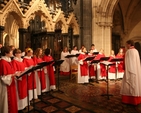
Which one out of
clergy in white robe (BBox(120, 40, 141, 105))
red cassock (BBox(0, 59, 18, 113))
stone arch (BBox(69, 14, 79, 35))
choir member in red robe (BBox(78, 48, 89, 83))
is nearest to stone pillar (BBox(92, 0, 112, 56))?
stone arch (BBox(69, 14, 79, 35))

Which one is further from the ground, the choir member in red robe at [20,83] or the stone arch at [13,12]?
the stone arch at [13,12]

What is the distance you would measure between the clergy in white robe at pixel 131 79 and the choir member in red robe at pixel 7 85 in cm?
342

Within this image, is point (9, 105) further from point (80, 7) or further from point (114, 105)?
point (80, 7)

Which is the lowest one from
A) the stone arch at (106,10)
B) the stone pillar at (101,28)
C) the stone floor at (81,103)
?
the stone floor at (81,103)

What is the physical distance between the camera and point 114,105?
5.16 m

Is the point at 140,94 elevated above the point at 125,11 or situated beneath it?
situated beneath

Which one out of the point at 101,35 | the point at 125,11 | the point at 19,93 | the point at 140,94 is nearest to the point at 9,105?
the point at 19,93

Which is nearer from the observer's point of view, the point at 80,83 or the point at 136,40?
the point at 80,83

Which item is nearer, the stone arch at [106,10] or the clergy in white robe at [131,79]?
the clergy in white robe at [131,79]

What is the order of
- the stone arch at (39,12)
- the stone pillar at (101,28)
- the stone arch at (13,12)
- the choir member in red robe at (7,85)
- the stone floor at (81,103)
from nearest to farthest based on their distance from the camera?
the choir member in red robe at (7,85) → the stone floor at (81,103) → the stone arch at (13,12) → the stone arch at (39,12) → the stone pillar at (101,28)

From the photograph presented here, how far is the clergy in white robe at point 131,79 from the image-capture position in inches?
201

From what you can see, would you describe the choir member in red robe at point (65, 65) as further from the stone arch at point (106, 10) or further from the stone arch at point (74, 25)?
the stone arch at point (106, 10)

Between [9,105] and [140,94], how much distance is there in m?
3.96

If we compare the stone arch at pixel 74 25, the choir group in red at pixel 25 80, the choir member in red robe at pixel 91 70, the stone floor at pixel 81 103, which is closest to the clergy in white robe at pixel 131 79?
the choir group in red at pixel 25 80
